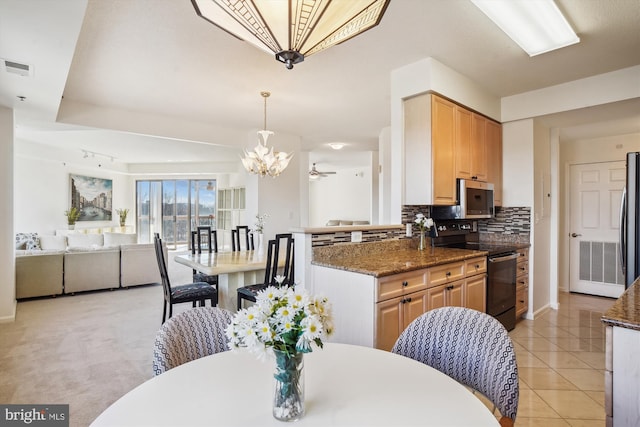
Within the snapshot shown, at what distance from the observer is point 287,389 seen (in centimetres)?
87

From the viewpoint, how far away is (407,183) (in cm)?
322

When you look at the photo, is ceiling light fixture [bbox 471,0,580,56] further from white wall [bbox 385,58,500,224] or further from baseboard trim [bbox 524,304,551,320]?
baseboard trim [bbox 524,304,551,320]

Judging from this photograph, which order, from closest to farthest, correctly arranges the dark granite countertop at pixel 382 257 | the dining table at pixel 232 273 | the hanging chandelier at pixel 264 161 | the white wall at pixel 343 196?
1. the dark granite countertop at pixel 382 257
2. the dining table at pixel 232 273
3. the hanging chandelier at pixel 264 161
4. the white wall at pixel 343 196

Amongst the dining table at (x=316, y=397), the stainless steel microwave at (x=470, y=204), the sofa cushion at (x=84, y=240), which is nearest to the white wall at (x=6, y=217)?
the sofa cushion at (x=84, y=240)

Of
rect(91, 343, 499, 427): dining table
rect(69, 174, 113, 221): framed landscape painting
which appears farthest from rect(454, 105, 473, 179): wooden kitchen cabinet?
rect(69, 174, 113, 221): framed landscape painting

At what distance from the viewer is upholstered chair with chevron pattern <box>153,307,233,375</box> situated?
4.05ft

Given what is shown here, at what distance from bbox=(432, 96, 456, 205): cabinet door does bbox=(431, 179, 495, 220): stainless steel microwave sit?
0.10 meters

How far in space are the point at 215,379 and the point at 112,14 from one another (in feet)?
8.27

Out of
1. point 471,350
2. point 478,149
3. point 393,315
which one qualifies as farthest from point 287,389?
point 478,149

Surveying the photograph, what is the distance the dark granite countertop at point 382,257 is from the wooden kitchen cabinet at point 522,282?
969mm

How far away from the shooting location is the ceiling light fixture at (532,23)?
7.11 ft

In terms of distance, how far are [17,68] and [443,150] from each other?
12.2 ft

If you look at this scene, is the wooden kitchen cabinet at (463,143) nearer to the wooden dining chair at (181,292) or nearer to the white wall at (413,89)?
the white wall at (413,89)

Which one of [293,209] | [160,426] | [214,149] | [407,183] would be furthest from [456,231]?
[214,149]
